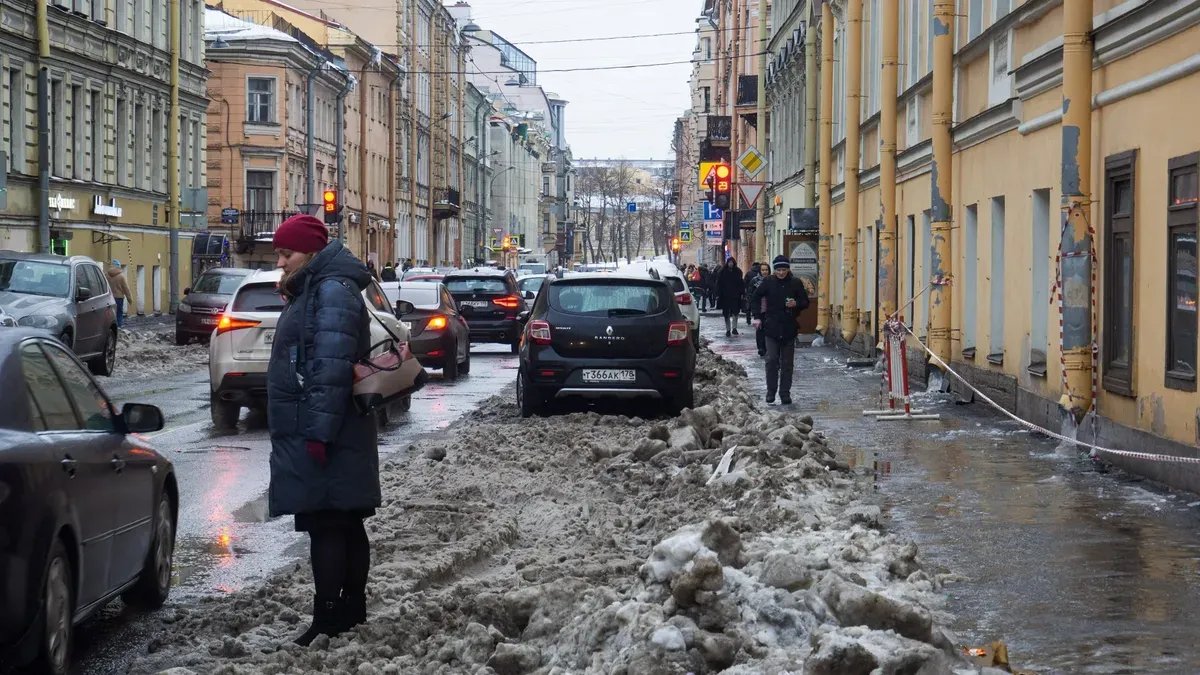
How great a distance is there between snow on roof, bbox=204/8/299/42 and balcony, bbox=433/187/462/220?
100.0 feet

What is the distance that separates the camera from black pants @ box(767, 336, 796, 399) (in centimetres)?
1978

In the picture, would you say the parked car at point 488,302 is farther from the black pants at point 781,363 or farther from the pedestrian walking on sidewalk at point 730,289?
the black pants at point 781,363

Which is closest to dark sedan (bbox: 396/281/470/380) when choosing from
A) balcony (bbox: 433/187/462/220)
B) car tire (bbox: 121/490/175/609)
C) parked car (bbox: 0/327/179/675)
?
car tire (bbox: 121/490/175/609)

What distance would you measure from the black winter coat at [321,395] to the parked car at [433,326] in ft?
55.4

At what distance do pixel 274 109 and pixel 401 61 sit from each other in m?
23.3

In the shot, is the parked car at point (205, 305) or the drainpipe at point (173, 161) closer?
the parked car at point (205, 305)

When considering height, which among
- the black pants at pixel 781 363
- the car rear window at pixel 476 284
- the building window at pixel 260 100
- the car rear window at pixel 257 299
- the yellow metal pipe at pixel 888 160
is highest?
the building window at pixel 260 100

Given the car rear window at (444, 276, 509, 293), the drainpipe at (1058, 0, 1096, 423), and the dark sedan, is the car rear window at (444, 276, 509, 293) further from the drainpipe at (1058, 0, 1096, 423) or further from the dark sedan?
the drainpipe at (1058, 0, 1096, 423)

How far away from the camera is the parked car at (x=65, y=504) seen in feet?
19.5

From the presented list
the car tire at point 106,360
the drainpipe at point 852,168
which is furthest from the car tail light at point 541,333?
the drainpipe at point 852,168

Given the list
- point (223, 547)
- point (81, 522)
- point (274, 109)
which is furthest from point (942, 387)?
point (274, 109)

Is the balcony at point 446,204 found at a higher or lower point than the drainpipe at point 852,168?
higher

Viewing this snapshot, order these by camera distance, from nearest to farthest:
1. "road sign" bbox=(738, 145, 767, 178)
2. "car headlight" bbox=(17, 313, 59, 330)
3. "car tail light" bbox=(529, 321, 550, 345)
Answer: "car tail light" bbox=(529, 321, 550, 345), "car headlight" bbox=(17, 313, 59, 330), "road sign" bbox=(738, 145, 767, 178)

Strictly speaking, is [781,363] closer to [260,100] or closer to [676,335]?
[676,335]
